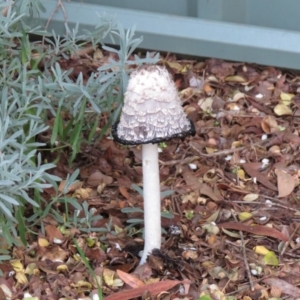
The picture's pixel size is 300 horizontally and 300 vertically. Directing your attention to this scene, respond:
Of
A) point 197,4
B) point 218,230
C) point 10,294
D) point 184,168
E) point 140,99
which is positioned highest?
point 197,4

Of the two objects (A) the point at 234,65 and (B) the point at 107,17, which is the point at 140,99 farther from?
(A) the point at 234,65

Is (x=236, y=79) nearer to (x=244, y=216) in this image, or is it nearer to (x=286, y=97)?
(x=286, y=97)

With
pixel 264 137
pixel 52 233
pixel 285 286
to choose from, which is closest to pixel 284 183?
pixel 264 137

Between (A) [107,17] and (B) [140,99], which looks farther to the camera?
(A) [107,17]

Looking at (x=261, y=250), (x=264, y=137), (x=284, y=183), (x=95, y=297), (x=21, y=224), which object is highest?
(x=264, y=137)

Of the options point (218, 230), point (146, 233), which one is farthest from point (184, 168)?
point (146, 233)

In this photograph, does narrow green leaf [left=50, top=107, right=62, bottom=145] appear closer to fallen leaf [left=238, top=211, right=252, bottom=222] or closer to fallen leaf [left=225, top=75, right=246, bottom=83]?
fallen leaf [left=238, top=211, right=252, bottom=222]
